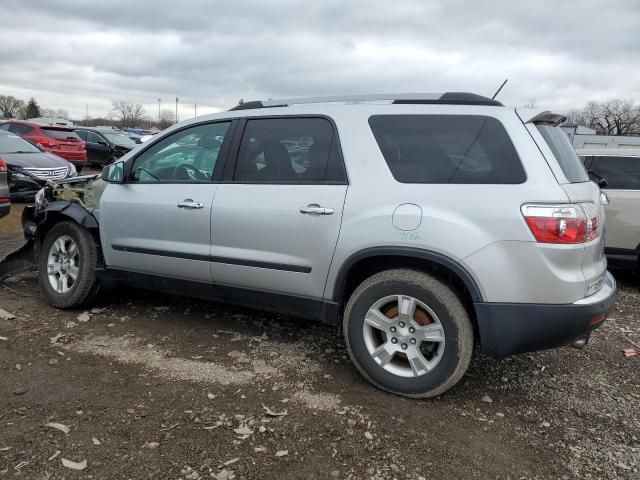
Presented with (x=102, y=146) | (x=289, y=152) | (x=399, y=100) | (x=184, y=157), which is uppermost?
(x=399, y=100)

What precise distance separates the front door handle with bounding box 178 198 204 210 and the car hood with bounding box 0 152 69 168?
799 centimetres

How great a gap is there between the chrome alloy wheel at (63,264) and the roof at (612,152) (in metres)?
5.78

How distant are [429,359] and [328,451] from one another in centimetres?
87

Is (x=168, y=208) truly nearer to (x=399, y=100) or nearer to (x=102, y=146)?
(x=399, y=100)

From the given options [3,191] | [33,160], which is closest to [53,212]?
[3,191]

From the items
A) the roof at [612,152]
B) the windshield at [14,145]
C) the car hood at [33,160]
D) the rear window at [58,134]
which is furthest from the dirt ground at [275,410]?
the rear window at [58,134]

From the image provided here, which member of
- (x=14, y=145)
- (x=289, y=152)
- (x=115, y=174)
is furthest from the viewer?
(x=14, y=145)

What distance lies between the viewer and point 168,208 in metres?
3.90

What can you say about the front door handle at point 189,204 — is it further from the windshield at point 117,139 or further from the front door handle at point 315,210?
the windshield at point 117,139

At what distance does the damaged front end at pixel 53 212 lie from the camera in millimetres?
4535

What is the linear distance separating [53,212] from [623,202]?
19.7 ft

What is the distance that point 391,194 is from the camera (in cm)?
307

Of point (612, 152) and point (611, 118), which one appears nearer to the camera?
point (612, 152)

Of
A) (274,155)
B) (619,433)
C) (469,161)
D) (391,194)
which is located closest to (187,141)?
(274,155)
